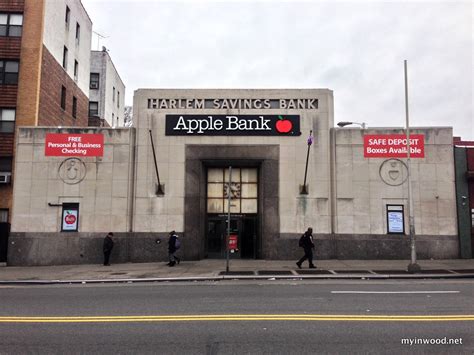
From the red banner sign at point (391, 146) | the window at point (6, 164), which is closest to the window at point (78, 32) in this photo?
the window at point (6, 164)

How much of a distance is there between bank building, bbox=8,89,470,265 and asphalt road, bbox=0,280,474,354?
8341 mm

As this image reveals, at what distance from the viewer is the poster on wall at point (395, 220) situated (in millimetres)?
20422

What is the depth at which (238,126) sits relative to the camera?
21125 mm

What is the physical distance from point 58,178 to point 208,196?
7677 mm

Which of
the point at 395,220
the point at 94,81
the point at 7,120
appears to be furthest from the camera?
the point at 94,81

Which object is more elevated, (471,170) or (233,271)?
(471,170)

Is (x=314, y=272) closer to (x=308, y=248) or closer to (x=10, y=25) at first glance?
(x=308, y=248)

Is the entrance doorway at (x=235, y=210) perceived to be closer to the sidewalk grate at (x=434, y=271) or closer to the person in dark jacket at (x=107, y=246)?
the person in dark jacket at (x=107, y=246)

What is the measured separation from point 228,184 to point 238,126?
9.88 feet

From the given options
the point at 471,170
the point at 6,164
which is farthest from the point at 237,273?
the point at 6,164

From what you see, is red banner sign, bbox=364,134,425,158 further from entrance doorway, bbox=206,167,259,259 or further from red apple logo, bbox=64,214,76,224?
red apple logo, bbox=64,214,76,224

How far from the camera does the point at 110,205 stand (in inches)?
822

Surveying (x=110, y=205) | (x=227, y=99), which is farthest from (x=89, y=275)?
(x=227, y=99)

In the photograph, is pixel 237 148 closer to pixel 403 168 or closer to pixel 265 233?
pixel 265 233
